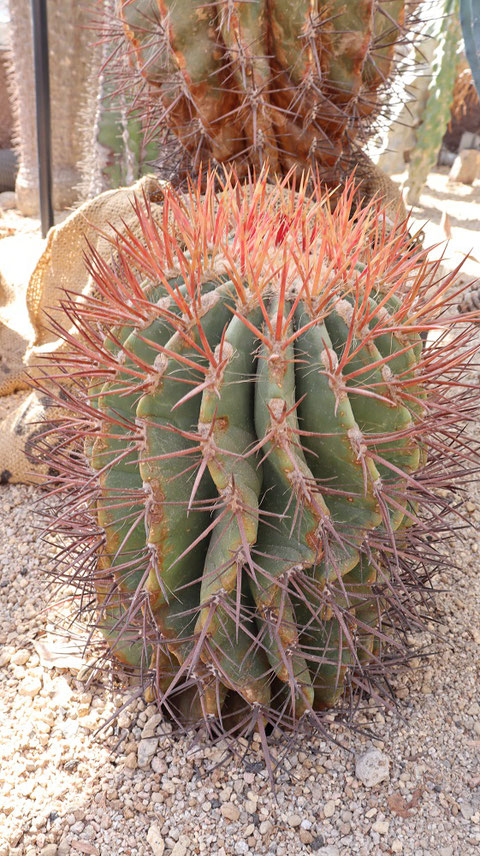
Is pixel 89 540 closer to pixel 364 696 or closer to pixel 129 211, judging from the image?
pixel 364 696

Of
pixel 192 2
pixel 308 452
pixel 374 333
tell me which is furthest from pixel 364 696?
pixel 192 2

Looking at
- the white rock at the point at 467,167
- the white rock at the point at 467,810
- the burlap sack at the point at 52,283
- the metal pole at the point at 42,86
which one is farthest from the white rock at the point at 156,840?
the white rock at the point at 467,167

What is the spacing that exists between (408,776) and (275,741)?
7.1 inches

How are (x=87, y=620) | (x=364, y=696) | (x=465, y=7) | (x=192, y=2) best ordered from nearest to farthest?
(x=364, y=696) < (x=87, y=620) < (x=192, y=2) < (x=465, y=7)

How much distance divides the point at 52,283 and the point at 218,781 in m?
1.28

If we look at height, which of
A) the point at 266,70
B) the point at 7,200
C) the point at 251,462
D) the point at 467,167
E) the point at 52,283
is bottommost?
the point at 7,200

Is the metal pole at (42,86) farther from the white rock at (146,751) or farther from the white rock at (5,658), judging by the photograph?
the white rock at (146,751)

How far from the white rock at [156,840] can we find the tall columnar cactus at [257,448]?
0.14 m

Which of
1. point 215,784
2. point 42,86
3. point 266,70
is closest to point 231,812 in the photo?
point 215,784

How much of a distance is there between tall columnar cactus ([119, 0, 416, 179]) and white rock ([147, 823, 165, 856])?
3.84 ft

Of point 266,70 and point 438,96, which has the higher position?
point 266,70

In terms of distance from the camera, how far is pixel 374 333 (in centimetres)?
82

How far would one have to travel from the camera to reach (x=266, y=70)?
1.38 meters

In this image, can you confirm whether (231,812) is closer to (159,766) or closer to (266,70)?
(159,766)
